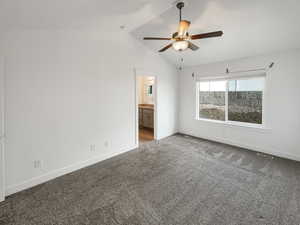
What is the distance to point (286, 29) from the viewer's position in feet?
9.02

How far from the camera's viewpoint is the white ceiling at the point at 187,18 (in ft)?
6.50

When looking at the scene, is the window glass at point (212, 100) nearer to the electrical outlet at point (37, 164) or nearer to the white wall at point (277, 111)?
the white wall at point (277, 111)

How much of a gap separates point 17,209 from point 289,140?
5050 millimetres

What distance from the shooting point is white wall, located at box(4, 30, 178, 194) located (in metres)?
2.32

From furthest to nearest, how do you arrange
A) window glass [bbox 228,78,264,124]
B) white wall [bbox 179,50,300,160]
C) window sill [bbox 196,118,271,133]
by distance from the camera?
window glass [bbox 228,78,264,124] < window sill [bbox 196,118,271,133] < white wall [bbox 179,50,300,160]

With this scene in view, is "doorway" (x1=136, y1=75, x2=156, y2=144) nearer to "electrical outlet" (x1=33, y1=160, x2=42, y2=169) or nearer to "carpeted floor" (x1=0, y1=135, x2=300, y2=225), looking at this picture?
"carpeted floor" (x1=0, y1=135, x2=300, y2=225)

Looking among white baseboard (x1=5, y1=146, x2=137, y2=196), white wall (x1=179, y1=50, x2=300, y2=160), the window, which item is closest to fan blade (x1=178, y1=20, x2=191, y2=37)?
white wall (x1=179, y1=50, x2=300, y2=160)

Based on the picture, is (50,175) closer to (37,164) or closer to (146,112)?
(37,164)

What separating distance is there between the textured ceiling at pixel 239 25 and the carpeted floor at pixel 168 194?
98.6 inches

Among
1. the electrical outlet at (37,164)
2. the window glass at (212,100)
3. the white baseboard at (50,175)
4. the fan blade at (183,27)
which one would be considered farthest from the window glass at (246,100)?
the electrical outlet at (37,164)

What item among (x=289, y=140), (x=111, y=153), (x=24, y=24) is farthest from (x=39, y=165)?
(x=289, y=140)

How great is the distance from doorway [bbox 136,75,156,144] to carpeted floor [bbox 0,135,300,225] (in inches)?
71.5

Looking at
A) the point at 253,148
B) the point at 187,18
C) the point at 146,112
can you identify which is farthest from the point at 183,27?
the point at 146,112

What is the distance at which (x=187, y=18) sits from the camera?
289 cm
